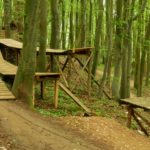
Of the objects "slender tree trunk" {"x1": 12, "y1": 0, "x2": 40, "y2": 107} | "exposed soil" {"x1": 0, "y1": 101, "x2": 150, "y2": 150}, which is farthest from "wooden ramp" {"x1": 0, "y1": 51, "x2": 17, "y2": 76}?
"exposed soil" {"x1": 0, "y1": 101, "x2": 150, "y2": 150}

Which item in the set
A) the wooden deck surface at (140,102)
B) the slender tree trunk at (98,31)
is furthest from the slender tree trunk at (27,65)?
the slender tree trunk at (98,31)

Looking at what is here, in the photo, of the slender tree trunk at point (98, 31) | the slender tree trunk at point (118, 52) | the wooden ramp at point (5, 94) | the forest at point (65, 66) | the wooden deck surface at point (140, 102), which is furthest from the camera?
the slender tree trunk at point (98, 31)

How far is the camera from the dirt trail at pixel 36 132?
9.37 m

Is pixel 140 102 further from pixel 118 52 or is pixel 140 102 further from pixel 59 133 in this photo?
pixel 118 52

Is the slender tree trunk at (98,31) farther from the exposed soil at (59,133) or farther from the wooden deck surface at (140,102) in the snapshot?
the exposed soil at (59,133)

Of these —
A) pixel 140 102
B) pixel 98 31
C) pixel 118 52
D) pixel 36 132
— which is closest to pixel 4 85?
pixel 36 132

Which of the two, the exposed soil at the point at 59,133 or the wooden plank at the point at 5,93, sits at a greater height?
the wooden plank at the point at 5,93

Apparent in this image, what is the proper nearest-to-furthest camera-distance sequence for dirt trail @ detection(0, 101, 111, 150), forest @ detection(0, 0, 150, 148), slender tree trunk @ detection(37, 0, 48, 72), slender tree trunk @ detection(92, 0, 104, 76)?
dirt trail @ detection(0, 101, 111, 150)
forest @ detection(0, 0, 150, 148)
slender tree trunk @ detection(37, 0, 48, 72)
slender tree trunk @ detection(92, 0, 104, 76)

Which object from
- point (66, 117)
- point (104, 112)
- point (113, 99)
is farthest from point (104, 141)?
point (113, 99)

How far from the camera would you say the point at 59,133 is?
10844 millimetres

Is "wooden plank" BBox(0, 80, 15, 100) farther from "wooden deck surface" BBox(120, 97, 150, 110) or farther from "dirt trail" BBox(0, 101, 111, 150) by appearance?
"wooden deck surface" BBox(120, 97, 150, 110)

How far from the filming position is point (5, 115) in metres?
11.0

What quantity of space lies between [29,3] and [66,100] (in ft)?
16.7

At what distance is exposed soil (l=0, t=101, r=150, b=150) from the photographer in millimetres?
9383
